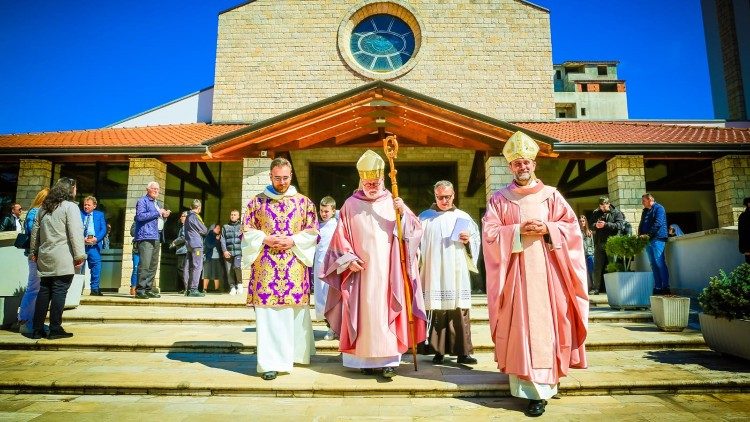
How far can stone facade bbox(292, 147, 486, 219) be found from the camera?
39.7 feet

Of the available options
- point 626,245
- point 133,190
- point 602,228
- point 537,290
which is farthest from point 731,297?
point 133,190

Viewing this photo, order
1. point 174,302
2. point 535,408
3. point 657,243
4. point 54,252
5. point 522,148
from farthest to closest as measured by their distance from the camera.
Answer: point 174,302 < point 657,243 < point 54,252 < point 522,148 < point 535,408

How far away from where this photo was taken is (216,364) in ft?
14.2

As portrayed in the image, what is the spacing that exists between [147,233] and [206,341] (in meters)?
3.60

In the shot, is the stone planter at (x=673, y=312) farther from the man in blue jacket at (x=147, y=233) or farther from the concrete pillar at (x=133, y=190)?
the concrete pillar at (x=133, y=190)

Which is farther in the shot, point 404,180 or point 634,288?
point 404,180

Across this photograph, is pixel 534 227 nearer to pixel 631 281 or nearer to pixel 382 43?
pixel 631 281

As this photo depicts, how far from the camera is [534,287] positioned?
3406 mm

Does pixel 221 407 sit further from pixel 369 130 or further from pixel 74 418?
pixel 369 130

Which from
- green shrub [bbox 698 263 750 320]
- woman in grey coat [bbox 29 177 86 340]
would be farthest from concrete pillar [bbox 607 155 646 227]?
woman in grey coat [bbox 29 177 86 340]

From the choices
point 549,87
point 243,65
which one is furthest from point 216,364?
point 549,87

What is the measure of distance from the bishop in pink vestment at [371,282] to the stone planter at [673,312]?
354 cm

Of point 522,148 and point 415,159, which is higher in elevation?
point 415,159

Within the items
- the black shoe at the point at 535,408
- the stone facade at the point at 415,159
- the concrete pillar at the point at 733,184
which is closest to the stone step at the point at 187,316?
the black shoe at the point at 535,408
